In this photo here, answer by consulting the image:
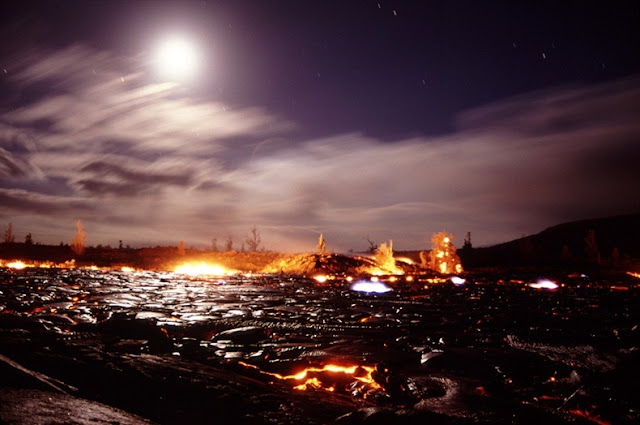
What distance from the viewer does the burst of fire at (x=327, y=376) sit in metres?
2.68

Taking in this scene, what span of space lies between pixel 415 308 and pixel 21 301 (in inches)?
286

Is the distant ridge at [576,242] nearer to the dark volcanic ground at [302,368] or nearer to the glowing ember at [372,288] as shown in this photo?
the glowing ember at [372,288]

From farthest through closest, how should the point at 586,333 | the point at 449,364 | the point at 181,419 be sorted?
1. the point at 586,333
2. the point at 449,364
3. the point at 181,419

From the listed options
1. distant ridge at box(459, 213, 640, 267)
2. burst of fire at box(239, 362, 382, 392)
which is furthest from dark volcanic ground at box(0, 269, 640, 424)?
distant ridge at box(459, 213, 640, 267)

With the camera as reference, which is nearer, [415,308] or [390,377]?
[390,377]

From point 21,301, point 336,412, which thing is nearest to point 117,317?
point 21,301

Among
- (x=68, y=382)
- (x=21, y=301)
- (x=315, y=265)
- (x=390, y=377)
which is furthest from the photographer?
Result: (x=315, y=265)

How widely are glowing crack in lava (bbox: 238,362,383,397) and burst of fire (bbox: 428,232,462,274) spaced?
1064 inches

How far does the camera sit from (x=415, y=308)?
22.8 feet

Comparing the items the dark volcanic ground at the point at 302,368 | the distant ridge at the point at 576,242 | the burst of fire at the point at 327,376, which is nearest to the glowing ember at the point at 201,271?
the dark volcanic ground at the point at 302,368

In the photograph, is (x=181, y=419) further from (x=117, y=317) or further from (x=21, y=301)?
(x=21, y=301)

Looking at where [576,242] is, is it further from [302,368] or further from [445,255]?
[302,368]

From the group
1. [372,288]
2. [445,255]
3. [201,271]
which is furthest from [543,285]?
[201,271]

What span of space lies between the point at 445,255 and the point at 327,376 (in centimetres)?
2826
